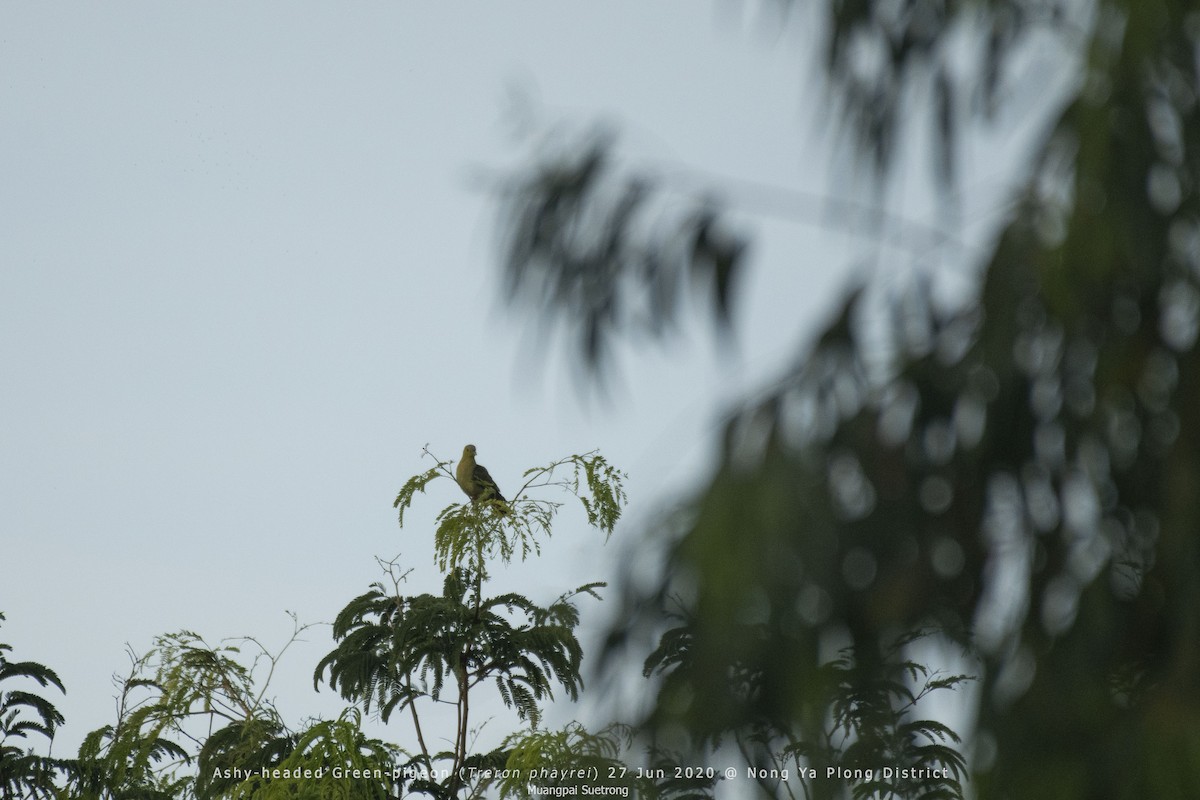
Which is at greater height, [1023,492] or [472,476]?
[472,476]

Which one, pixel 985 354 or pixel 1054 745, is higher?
pixel 985 354

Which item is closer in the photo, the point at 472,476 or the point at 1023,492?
the point at 1023,492

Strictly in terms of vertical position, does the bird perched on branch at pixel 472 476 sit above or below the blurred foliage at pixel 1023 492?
above

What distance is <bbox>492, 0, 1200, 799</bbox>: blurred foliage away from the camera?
1524mm

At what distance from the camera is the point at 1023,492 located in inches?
63.2

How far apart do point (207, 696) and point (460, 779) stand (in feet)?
3.38

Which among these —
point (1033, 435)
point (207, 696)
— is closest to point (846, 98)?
point (1033, 435)

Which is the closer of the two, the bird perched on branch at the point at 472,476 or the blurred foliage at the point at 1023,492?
the blurred foliage at the point at 1023,492

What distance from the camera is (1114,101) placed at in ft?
5.35

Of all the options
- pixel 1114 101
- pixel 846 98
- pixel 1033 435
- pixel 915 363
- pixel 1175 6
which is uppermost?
pixel 846 98

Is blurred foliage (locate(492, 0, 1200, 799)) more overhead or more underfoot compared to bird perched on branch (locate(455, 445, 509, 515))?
more underfoot

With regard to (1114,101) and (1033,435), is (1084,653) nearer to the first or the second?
(1033,435)

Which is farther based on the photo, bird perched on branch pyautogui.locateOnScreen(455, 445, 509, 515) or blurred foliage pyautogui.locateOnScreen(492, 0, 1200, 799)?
bird perched on branch pyautogui.locateOnScreen(455, 445, 509, 515)

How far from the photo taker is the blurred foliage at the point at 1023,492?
152 cm
